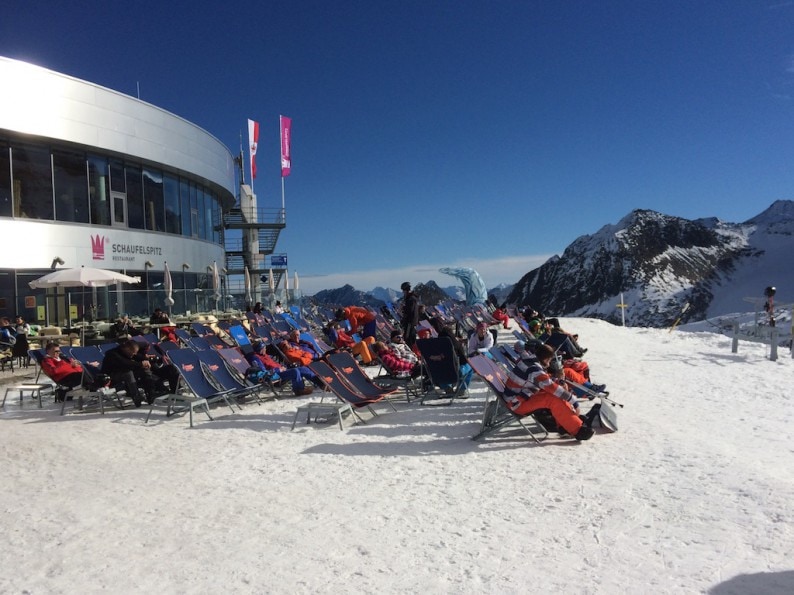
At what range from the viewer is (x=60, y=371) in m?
6.57

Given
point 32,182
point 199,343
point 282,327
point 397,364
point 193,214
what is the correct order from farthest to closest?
point 193,214 → point 32,182 → point 282,327 → point 199,343 → point 397,364

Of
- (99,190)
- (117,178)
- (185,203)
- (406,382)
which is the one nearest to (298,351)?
(406,382)

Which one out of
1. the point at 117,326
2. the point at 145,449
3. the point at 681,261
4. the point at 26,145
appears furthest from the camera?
the point at 681,261

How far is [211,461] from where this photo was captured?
14.6 feet

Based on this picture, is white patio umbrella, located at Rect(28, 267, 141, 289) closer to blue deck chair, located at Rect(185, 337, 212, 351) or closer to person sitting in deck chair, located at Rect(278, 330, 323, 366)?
blue deck chair, located at Rect(185, 337, 212, 351)

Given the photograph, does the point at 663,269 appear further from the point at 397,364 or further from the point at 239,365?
the point at 239,365

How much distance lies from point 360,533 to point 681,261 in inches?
4415

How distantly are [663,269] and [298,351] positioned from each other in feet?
342

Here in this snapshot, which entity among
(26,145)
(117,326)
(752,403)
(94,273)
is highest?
(26,145)

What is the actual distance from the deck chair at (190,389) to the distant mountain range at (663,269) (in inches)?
3172

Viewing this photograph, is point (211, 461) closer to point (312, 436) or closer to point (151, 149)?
point (312, 436)

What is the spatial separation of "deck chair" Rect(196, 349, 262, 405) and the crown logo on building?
9993 mm

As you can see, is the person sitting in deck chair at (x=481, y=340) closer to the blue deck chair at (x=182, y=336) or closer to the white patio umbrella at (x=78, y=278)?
the blue deck chair at (x=182, y=336)

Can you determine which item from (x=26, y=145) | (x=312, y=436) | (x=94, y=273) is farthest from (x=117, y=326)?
(x=312, y=436)
